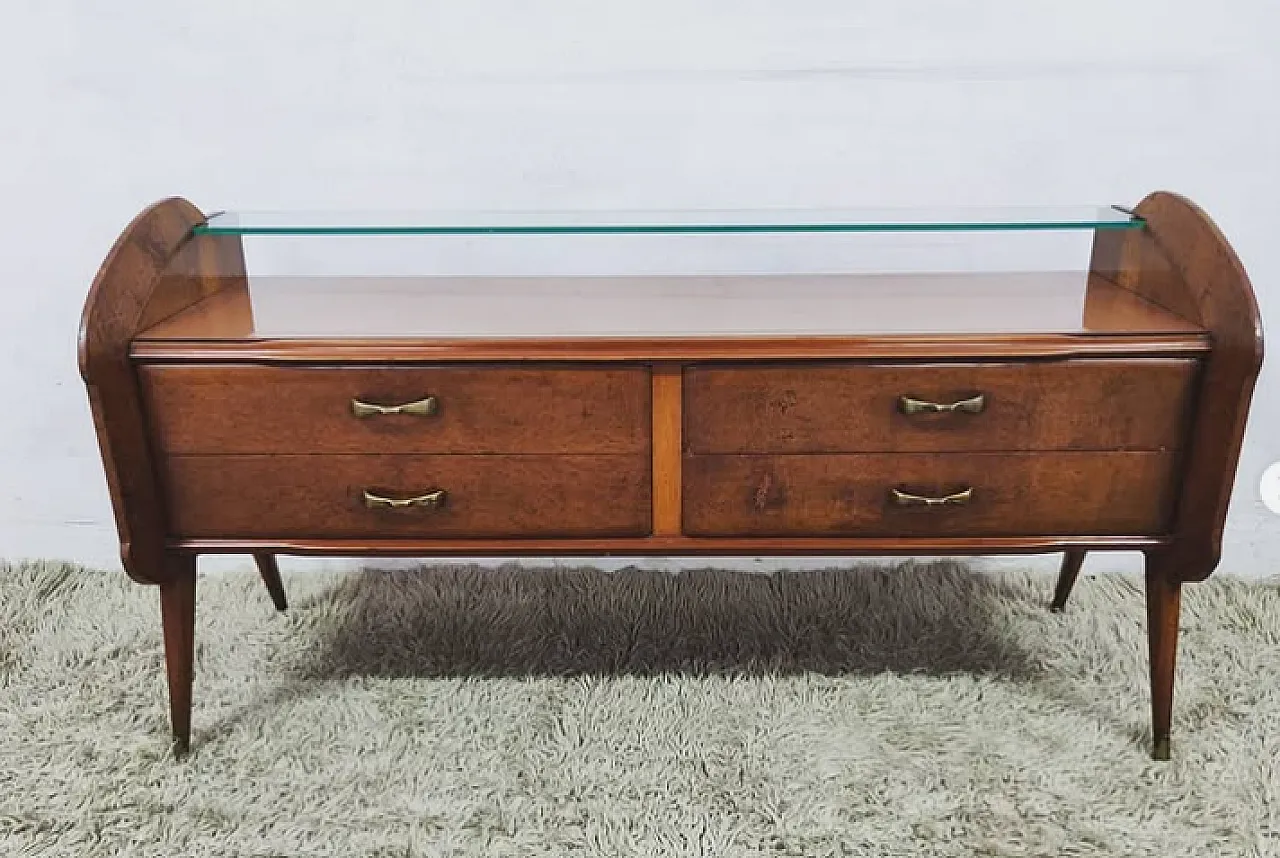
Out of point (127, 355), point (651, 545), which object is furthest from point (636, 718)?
point (127, 355)

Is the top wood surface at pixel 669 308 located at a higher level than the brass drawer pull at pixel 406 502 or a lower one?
higher

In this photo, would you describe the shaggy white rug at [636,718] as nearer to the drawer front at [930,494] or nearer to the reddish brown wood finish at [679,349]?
the drawer front at [930,494]

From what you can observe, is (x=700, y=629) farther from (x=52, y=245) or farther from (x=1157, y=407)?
(x=52, y=245)

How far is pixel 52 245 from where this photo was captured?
1.55 m

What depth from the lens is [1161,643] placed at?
3.97 feet

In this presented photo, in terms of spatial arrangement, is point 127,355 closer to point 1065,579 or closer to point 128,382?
point 128,382

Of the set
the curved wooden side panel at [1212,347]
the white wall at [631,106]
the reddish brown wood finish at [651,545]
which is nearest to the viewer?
the curved wooden side panel at [1212,347]

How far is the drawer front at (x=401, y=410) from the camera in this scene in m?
1.09

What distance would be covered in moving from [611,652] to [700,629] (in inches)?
5.8

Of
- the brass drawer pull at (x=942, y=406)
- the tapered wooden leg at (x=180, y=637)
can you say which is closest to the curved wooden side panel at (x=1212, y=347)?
the brass drawer pull at (x=942, y=406)

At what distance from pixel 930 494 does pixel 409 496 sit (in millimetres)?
592

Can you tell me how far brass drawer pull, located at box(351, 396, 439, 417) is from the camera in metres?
1.09

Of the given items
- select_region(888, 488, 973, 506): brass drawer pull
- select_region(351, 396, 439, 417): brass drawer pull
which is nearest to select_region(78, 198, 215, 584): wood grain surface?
select_region(351, 396, 439, 417): brass drawer pull

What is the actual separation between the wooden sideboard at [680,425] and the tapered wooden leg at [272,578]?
313mm
